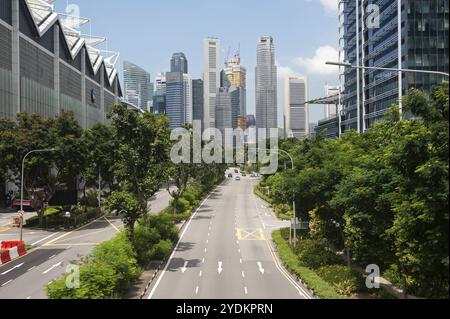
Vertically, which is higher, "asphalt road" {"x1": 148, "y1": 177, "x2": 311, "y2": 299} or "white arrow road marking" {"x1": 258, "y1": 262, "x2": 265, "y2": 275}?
"asphalt road" {"x1": 148, "y1": 177, "x2": 311, "y2": 299}

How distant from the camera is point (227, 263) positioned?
35500mm

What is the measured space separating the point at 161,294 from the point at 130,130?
1324cm

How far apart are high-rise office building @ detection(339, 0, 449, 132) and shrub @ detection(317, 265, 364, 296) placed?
38.9m

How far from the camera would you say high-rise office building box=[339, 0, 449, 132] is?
257 ft

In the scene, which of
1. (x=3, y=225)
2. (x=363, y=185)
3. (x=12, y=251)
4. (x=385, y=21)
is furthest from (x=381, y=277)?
(x=385, y=21)

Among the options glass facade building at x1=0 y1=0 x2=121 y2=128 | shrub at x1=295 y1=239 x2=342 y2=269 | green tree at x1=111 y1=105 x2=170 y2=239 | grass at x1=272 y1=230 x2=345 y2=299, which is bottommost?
grass at x1=272 y1=230 x2=345 y2=299

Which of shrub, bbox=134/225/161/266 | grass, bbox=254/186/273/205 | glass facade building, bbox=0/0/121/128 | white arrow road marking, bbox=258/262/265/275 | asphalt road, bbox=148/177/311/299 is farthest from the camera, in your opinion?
grass, bbox=254/186/273/205

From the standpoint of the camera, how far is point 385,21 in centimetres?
8844

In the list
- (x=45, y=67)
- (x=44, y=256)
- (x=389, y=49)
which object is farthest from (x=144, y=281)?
(x=389, y=49)

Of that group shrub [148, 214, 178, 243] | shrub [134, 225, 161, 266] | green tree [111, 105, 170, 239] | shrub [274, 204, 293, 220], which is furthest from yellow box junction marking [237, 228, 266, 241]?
green tree [111, 105, 170, 239]

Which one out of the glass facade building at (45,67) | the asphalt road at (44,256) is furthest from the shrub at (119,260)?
the glass facade building at (45,67)

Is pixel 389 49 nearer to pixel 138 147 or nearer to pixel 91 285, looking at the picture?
pixel 138 147

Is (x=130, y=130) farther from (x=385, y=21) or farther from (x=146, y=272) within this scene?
(x=385, y=21)

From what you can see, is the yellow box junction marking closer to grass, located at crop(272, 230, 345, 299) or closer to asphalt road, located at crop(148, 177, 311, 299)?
asphalt road, located at crop(148, 177, 311, 299)
